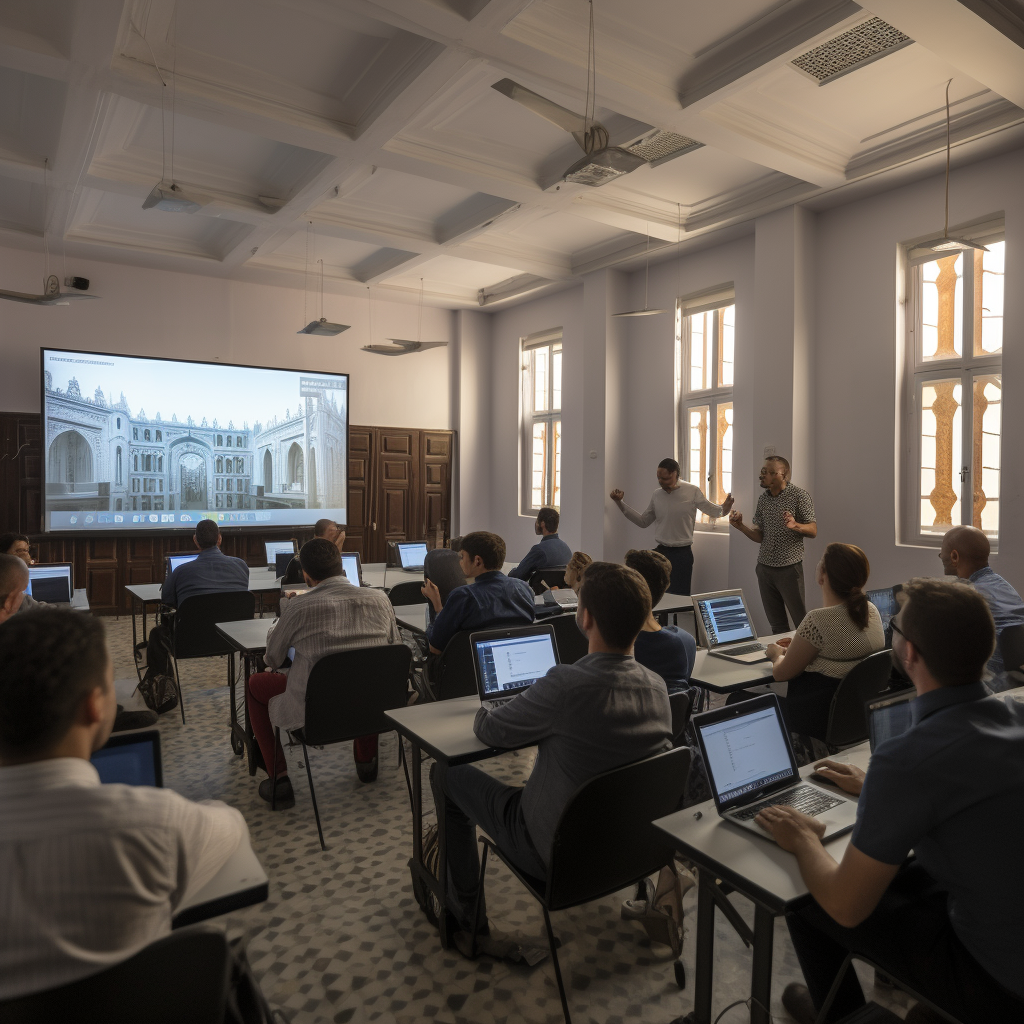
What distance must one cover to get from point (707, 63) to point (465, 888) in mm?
4622

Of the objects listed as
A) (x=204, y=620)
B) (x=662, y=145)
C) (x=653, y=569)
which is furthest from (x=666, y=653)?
(x=662, y=145)

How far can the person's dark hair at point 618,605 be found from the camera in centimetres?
197

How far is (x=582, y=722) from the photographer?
6.17ft

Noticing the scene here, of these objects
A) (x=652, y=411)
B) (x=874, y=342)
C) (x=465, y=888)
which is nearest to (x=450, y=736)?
(x=465, y=888)

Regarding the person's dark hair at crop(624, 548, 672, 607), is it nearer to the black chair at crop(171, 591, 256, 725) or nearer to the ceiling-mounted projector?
the black chair at crop(171, 591, 256, 725)

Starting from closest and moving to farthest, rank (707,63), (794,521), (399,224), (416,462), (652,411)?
(707,63) < (794,521) < (399,224) < (652,411) < (416,462)

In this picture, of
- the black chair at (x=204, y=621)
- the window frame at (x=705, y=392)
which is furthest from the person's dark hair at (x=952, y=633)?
the window frame at (x=705, y=392)

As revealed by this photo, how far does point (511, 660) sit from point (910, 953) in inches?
58.2

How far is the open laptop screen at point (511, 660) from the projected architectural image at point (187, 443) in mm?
6790

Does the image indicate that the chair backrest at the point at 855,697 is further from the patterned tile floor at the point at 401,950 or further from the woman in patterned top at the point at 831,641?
the patterned tile floor at the point at 401,950

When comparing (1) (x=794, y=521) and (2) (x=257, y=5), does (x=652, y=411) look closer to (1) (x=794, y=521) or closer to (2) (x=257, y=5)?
(1) (x=794, y=521)

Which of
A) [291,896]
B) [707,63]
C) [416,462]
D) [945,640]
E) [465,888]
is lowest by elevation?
[291,896]

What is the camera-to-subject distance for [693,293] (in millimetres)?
7574

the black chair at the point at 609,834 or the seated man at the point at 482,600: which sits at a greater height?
the seated man at the point at 482,600
